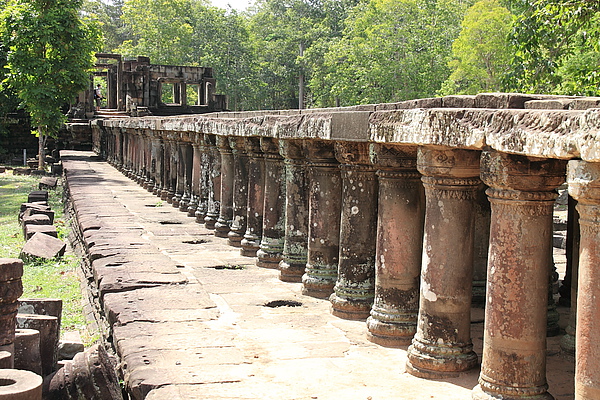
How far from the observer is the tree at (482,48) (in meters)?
33.7

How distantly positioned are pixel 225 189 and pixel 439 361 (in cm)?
709

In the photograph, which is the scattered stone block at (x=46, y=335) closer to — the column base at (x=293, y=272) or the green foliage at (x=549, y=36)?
Answer: the column base at (x=293, y=272)

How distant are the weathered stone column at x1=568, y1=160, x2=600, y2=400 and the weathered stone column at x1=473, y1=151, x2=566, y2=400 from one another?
600mm

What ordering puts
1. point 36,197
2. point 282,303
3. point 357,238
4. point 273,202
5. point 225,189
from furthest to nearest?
point 36,197 → point 225,189 → point 273,202 → point 282,303 → point 357,238

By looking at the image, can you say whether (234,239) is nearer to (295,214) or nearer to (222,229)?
(222,229)

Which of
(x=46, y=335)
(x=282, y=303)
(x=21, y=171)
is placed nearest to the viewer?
(x=46, y=335)

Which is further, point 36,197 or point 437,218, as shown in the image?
point 36,197

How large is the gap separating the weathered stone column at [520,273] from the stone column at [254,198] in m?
5.62

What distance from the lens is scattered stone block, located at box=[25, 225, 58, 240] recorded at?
1312cm

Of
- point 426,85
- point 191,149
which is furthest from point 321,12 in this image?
point 191,149

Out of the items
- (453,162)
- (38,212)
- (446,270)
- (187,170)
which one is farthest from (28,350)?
(38,212)

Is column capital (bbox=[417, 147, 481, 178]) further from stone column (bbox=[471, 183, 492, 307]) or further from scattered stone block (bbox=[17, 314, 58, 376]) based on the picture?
scattered stone block (bbox=[17, 314, 58, 376])

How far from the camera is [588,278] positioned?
3.74 m

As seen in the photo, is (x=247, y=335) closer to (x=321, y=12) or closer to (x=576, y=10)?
(x=576, y=10)
